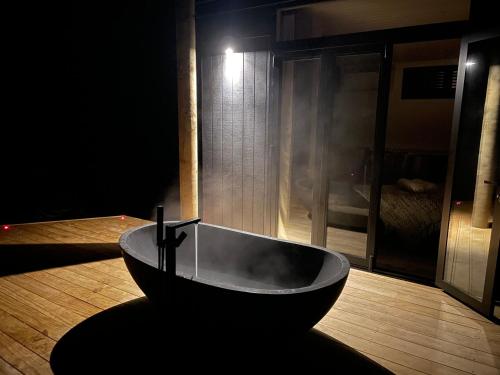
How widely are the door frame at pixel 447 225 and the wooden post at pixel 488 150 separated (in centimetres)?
177


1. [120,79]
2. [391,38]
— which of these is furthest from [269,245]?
[120,79]

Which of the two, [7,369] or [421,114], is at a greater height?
[421,114]

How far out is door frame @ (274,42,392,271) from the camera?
10.4ft

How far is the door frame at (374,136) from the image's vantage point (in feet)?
10.4

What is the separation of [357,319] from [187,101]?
2.57 m

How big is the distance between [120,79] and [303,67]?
2929 millimetres

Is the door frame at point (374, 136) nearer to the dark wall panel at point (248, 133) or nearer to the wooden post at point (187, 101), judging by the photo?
the dark wall panel at point (248, 133)

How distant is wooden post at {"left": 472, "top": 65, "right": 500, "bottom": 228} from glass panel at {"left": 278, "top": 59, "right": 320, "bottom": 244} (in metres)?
2.30

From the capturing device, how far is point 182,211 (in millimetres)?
3912

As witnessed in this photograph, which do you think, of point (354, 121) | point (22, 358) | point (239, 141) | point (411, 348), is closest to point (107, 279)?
point (22, 358)

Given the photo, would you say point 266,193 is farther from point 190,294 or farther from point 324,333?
point 190,294

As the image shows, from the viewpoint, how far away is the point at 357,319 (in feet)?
8.34

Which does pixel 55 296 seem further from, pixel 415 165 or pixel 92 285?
pixel 415 165

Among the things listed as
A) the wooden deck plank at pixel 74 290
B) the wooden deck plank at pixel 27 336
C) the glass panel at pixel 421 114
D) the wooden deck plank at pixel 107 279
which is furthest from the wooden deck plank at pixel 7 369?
the glass panel at pixel 421 114
